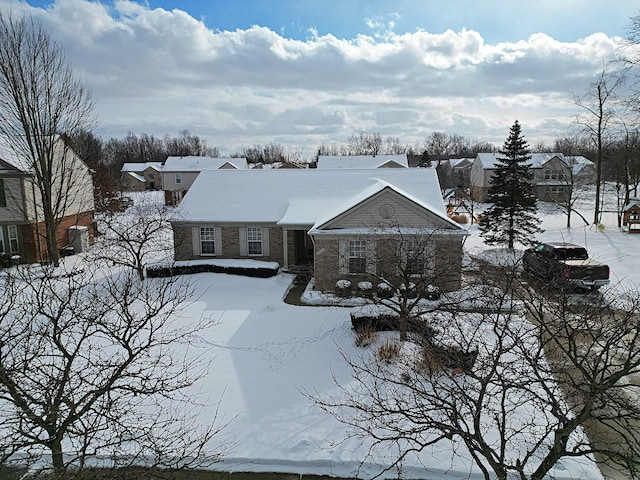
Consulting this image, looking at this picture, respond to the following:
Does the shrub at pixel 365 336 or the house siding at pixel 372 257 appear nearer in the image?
the shrub at pixel 365 336

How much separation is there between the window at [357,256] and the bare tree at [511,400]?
6127mm

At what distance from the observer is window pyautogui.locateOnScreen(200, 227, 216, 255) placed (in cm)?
2444

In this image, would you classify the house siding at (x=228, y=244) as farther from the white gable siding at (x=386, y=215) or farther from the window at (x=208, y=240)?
the white gable siding at (x=386, y=215)

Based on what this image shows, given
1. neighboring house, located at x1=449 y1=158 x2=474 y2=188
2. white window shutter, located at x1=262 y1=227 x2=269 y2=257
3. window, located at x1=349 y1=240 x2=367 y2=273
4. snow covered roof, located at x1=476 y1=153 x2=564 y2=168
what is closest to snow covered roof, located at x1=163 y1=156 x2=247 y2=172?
snow covered roof, located at x1=476 y1=153 x2=564 y2=168

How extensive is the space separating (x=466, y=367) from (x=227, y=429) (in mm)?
5886

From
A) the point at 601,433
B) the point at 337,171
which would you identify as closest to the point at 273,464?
the point at 601,433

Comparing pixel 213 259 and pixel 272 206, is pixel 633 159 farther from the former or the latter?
pixel 213 259

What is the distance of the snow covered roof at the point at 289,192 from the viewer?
78.2 feet

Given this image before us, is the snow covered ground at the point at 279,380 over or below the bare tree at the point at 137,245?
below

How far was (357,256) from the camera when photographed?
2011 cm

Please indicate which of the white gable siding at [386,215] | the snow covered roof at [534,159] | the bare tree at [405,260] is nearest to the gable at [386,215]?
the white gable siding at [386,215]

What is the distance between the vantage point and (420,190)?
24.3m

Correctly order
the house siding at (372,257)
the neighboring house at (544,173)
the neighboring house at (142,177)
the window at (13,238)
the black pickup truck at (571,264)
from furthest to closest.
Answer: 1. the neighboring house at (142,177)
2. the neighboring house at (544,173)
3. the window at (13,238)
4. the house siding at (372,257)
5. the black pickup truck at (571,264)

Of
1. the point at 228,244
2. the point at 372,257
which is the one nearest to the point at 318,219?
the point at 372,257
